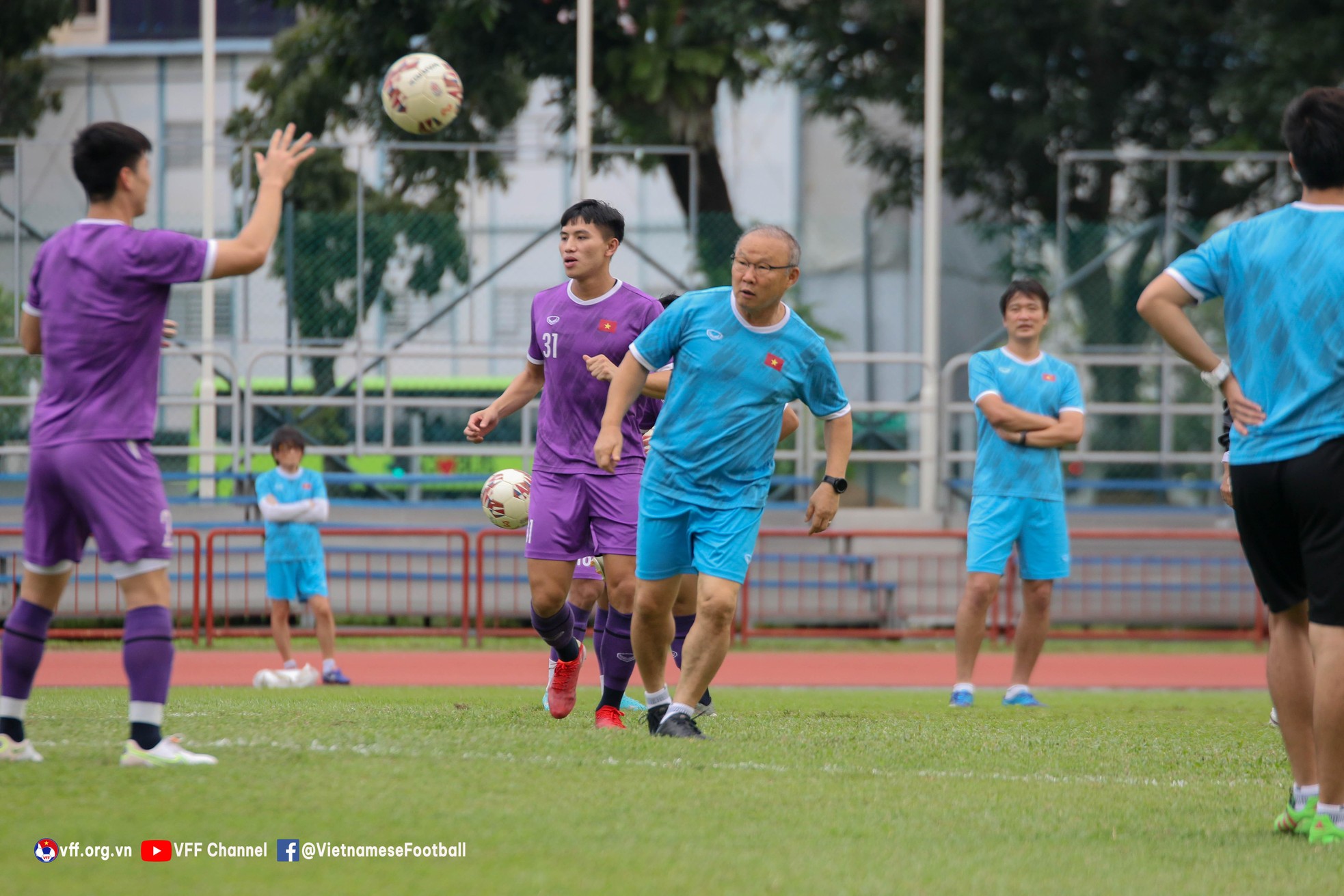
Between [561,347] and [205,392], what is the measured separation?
435 inches

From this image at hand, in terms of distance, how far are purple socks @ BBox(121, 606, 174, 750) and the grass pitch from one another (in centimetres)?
16

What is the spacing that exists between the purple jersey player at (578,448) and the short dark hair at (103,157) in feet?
7.69

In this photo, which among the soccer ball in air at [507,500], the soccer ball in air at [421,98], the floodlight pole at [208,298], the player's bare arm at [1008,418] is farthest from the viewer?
the floodlight pole at [208,298]

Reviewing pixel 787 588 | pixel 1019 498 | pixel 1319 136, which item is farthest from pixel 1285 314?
pixel 787 588

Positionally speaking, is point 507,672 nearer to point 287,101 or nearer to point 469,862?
point 469,862

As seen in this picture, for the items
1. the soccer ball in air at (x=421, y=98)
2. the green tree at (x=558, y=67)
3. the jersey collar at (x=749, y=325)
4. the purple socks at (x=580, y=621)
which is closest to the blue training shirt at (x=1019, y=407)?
the purple socks at (x=580, y=621)

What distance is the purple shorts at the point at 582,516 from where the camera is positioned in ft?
23.2

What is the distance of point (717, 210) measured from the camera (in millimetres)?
20766

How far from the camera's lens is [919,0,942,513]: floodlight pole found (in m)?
17.6

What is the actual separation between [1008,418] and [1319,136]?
15.0 ft

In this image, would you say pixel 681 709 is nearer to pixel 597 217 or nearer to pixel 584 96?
pixel 597 217

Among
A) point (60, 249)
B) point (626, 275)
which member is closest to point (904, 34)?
point (626, 275)

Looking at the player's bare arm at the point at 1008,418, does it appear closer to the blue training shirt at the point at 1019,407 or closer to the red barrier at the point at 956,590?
the blue training shirt at the point at 1019,407

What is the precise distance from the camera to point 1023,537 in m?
9.29
